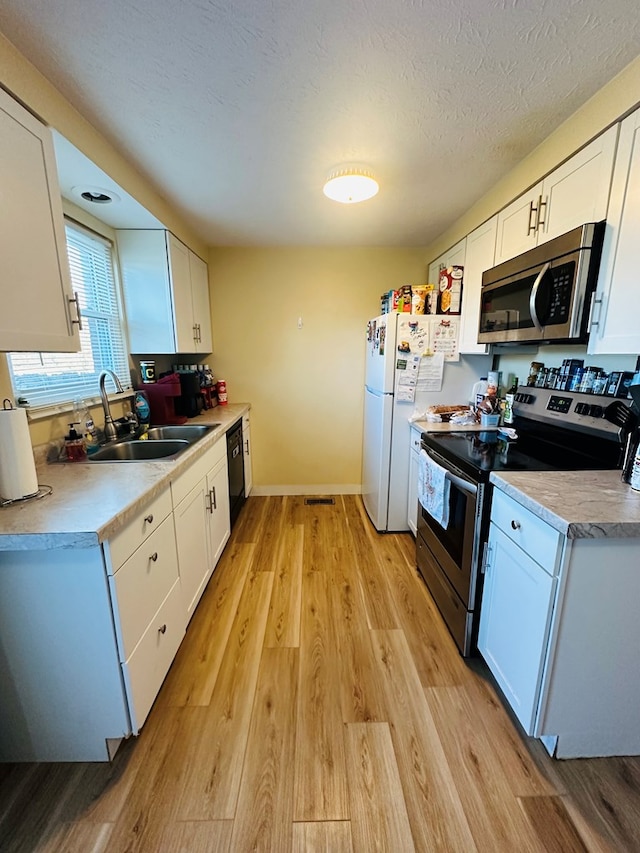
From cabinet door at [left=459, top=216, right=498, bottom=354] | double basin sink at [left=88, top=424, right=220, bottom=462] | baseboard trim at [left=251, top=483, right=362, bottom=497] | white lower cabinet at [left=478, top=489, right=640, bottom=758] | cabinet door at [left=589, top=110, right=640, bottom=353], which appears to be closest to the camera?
white lower cabinet at [left=478, top=489, right=640, bottom=758]

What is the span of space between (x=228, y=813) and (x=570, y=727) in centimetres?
117

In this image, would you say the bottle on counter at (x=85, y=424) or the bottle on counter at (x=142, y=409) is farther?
the bottle on counter at (x=142, y=409)

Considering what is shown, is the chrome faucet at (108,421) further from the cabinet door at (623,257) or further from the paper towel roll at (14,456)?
the cabinet door at (623,257)

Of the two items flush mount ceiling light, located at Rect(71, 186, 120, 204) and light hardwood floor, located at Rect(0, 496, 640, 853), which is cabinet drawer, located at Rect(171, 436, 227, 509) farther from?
flush mount ceiling light, located at Rect(71, 186, 120, 204)

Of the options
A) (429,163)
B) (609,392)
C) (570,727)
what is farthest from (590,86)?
(570,727)

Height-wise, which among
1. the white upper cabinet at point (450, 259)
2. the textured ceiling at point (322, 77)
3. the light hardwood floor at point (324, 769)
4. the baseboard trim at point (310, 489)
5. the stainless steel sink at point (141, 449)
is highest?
the textured ceiling at point (322, 77)

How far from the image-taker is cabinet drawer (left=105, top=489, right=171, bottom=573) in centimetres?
106

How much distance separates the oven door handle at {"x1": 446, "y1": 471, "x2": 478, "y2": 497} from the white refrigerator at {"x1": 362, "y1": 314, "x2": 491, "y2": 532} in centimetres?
91

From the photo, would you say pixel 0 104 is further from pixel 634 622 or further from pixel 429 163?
pixel 634 622

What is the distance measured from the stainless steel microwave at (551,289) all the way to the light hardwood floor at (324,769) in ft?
5.17

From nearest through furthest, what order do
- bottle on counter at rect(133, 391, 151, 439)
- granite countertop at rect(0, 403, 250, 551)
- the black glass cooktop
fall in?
granite countertop at rect(0, 403, 250, 551), the black glass cooktop, bottle on counter at rect(133, 391, 151, 439)

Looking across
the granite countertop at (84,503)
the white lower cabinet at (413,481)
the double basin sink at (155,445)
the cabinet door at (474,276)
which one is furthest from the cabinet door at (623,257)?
the double basin sink at (155,445)

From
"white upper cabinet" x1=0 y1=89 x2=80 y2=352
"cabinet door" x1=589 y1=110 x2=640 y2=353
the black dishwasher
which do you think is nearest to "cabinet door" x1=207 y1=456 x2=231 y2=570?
the black dishwasher

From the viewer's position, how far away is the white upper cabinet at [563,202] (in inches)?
50.4
